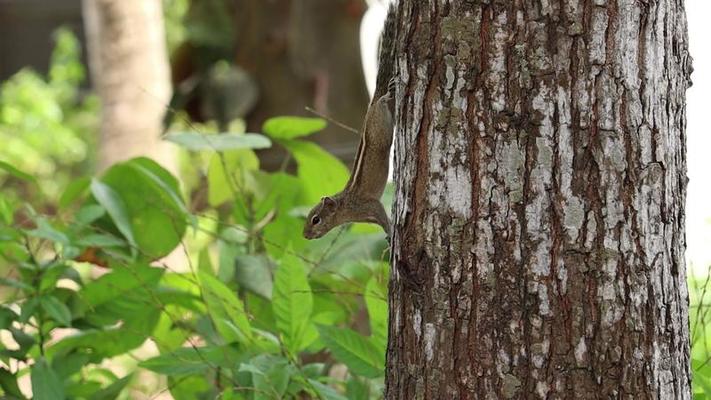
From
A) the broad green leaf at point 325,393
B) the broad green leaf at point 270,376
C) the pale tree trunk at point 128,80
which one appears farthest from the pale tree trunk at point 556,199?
the pale tree trunk at point 128,80

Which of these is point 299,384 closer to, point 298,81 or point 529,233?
point 529,233

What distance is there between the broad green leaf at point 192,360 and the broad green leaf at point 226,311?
0.14 ft

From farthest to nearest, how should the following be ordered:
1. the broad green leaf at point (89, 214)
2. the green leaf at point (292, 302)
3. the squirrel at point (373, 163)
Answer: the broad green leaf at point (89, 214) → the green leaf at point (292, 302) → the squirrel at point (373, 163)

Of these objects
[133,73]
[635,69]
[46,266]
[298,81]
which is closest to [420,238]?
[635,69]

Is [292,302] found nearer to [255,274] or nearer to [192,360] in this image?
[192,360]

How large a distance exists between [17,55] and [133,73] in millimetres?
7577

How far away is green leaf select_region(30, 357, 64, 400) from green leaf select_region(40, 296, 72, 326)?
0.10m

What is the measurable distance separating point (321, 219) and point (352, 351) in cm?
28

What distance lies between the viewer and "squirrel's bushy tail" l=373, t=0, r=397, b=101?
203cm

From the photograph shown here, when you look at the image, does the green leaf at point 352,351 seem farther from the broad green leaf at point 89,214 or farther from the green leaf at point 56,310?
the broad green leaf at point 89,214

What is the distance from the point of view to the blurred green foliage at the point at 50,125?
10.1m

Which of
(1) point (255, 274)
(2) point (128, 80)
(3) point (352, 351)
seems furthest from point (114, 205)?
(2) point (128, 80)

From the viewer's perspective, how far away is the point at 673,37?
174 centimetres

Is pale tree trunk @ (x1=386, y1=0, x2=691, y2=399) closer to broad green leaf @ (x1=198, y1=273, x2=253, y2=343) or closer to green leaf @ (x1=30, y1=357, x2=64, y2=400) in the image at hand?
broad green leaf @ (x1=198, y1=273, x2=253, y2=343)
